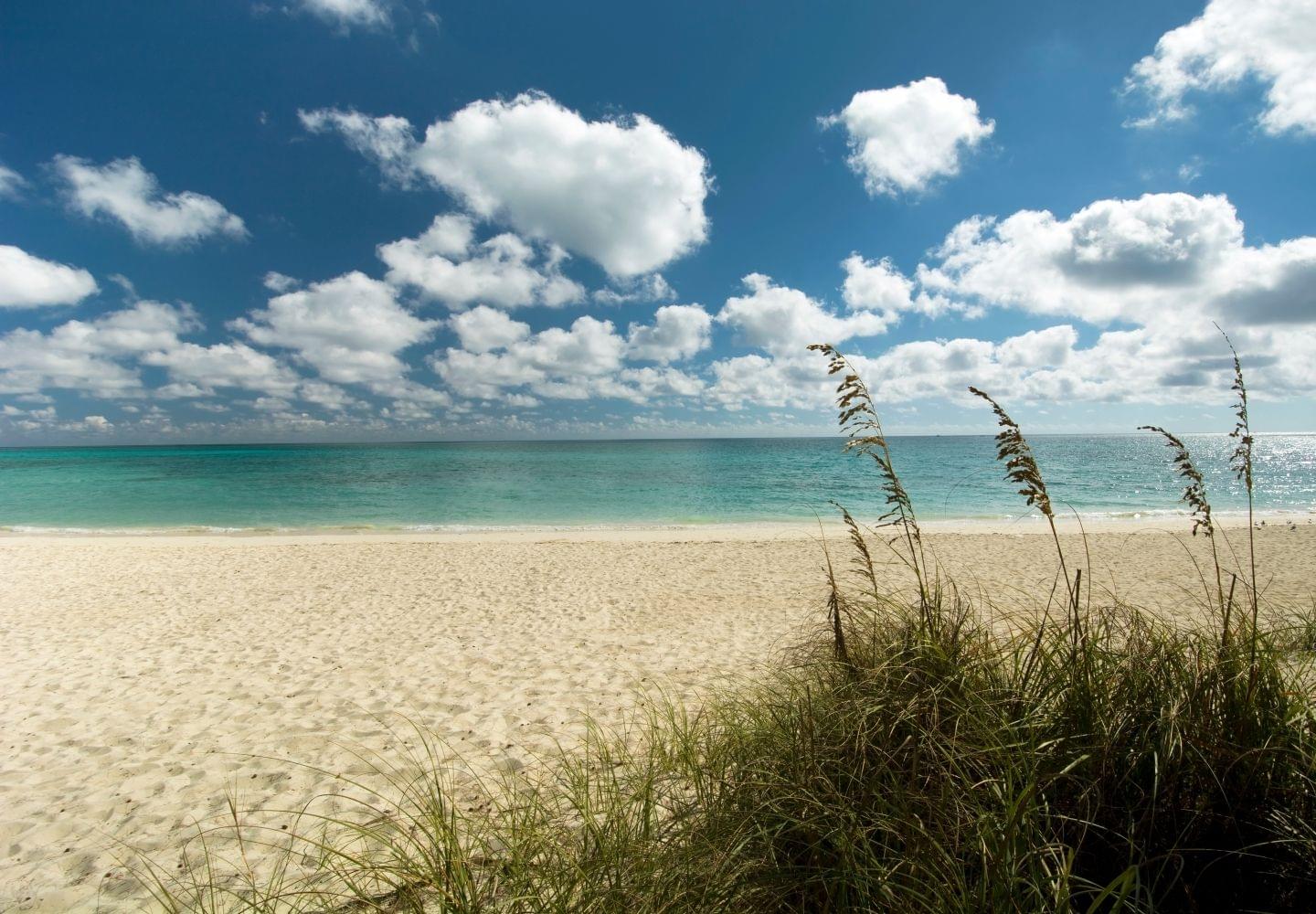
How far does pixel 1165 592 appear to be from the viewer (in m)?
11.3

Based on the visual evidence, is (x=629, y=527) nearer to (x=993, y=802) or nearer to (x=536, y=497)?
(x=536, y=497)

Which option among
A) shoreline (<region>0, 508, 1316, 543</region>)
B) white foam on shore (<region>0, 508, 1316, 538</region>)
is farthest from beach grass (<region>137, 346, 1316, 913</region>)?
white foam on shore (<region>0, 508, 1316, 538</region>)

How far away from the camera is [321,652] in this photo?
820 centimetres

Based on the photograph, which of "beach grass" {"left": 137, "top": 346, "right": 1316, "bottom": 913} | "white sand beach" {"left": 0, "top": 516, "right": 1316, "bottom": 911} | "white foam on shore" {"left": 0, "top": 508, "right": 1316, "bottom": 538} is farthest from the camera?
"white foam on shore" {"left": 0, "top": 508, "right": 1316, "bottom": 538}

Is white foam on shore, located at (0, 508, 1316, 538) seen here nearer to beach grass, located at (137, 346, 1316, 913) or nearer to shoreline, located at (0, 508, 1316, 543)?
shoreline, located at (0, 508, 1316, 543)

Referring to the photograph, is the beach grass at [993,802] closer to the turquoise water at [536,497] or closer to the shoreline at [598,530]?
the turquoise water at [536,497]

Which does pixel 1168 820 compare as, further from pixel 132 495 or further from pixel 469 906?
pixel 132 495

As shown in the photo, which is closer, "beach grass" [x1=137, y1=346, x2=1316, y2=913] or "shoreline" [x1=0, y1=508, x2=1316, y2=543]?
"beach grass" [x1=137, y1=346, x2=1316, y2=913]

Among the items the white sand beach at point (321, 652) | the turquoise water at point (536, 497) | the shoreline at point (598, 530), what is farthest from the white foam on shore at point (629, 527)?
the white sand beach at point (321, 652)

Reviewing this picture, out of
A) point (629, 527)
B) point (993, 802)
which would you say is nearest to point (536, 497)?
point (629, 527)

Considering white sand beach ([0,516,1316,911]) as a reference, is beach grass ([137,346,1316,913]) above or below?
above

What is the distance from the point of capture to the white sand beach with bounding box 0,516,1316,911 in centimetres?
A: 459

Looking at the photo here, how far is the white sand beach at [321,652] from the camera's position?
4.59m

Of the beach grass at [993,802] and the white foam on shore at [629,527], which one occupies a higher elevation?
the beach grass at [993,802]
